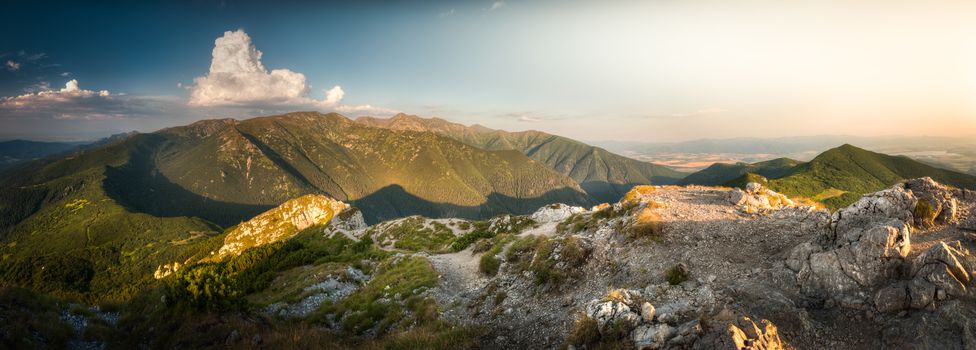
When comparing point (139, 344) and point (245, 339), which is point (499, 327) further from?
point (139, 344)

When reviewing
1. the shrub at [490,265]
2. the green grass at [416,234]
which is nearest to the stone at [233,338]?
the shrub at [490,265]

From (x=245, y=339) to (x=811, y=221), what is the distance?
1238 inches

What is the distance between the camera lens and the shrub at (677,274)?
1734 centimetres

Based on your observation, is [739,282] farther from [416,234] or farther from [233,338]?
[416,234]

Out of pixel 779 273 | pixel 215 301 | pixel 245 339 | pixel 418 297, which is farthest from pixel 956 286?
pixel 215 301

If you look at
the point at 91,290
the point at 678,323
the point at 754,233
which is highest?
the point at 754,233

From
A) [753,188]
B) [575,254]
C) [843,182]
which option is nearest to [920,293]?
[575,254]

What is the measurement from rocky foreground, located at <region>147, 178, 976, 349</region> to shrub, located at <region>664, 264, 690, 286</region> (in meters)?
0.07

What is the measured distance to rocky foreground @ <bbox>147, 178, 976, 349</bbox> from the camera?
11.5 m

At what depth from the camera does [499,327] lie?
1806 centimetres

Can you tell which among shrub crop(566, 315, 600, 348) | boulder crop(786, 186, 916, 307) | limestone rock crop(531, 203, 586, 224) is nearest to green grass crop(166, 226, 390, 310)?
shrub crop(566, 315, 600, 348)

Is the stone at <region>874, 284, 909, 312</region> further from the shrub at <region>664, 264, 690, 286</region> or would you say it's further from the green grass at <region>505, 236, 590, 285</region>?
the green grass at <region>505, 236, 590, 285</region>

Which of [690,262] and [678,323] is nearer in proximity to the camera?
[678,323]

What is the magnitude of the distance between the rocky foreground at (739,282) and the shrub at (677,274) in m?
0.07
